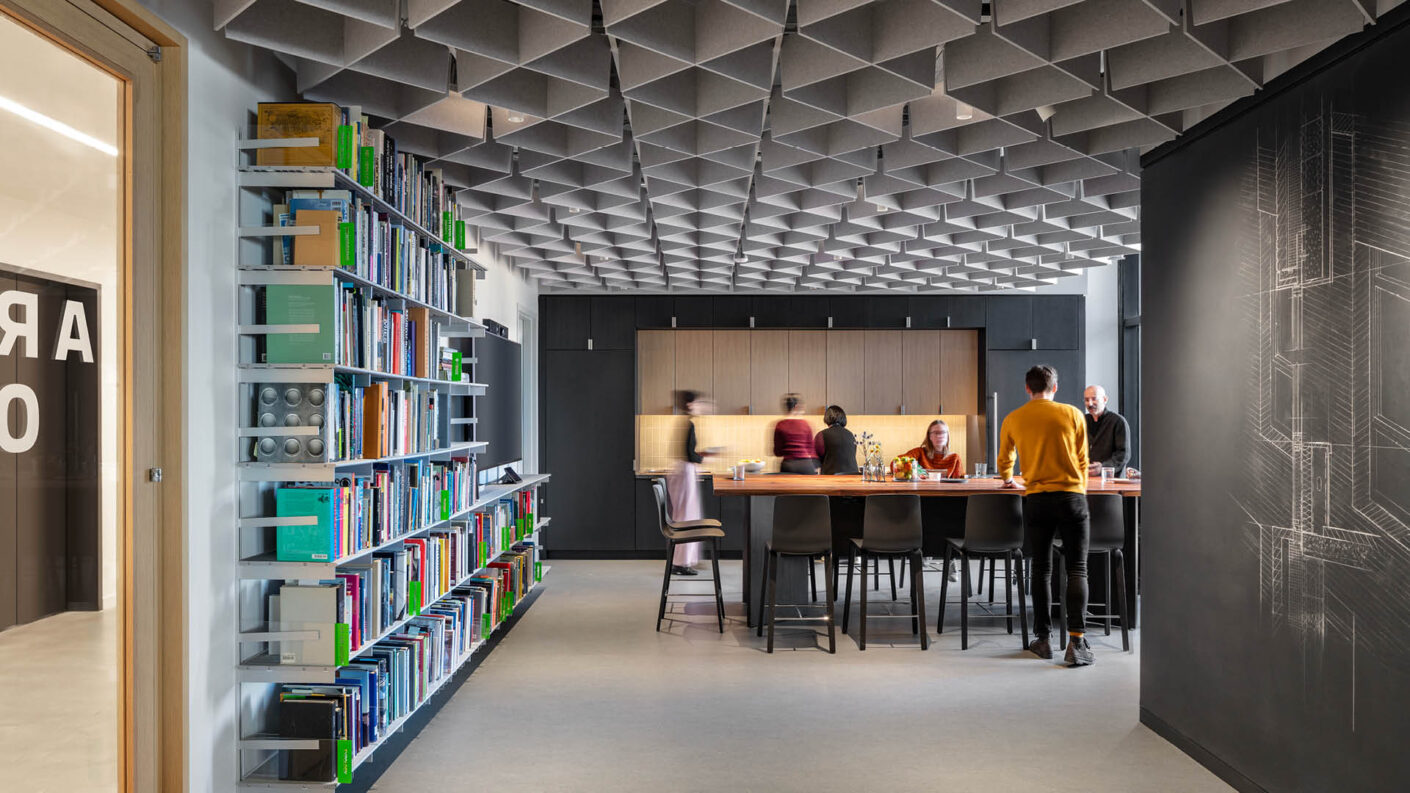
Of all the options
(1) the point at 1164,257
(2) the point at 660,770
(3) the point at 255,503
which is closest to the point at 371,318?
(3) the point at 255,503

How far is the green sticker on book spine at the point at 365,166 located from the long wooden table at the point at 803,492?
3.46 metres

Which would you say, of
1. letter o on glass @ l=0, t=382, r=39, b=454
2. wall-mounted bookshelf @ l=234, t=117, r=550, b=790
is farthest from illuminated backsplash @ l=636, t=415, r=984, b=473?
letter o on glass @ l=0, t=382, r=39, b=454

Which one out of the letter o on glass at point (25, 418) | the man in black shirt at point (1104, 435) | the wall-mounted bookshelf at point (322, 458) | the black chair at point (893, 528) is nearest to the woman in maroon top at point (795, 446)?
the man in black shirt at point (1104, 435)

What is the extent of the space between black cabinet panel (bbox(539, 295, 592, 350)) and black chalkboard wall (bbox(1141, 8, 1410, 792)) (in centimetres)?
686

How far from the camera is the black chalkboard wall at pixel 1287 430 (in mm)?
2975

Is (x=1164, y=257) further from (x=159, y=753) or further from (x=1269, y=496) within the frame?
(x=159, y=753)

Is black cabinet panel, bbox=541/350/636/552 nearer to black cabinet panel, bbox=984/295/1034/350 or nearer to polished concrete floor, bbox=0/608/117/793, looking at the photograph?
black cabinet panel, bbox=984/295/1034/350

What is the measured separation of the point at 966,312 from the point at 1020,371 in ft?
2.99

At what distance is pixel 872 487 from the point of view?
6.58 metres

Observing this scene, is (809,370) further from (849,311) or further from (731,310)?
(731,310)

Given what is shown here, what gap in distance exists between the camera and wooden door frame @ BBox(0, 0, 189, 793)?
2910 mm

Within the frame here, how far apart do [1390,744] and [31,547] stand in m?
4.11

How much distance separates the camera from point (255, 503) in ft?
12.1

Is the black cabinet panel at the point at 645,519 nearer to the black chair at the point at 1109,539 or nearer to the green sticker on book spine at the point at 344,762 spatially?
the black chair at the point at 1109,539
